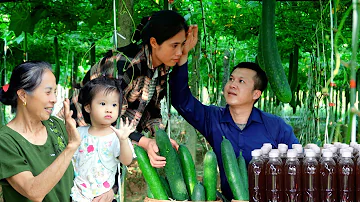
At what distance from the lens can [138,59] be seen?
2797 mm

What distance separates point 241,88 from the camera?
3100 mm

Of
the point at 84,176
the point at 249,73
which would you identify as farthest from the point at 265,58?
the point at 84,176

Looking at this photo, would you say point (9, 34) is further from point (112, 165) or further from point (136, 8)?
point (112, 165)

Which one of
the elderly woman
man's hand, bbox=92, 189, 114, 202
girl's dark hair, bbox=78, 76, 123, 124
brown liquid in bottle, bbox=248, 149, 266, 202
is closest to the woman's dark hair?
the elderly woman

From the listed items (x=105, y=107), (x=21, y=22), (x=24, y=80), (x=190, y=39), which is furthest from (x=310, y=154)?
(x=21, y=22)

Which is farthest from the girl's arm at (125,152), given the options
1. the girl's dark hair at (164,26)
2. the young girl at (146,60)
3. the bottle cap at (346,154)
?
the bottle cap at (346,154)

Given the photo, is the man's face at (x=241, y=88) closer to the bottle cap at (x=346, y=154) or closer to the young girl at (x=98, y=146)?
the young girl at (x=98, y=146)

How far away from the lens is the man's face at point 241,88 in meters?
3.10

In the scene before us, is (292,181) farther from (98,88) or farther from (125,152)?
(98,88)

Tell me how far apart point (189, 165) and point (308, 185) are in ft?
2.08

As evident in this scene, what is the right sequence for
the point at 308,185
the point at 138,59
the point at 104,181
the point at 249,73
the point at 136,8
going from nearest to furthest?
the point at 308,185 < the point at 104,181 < the point at 138,59 < the point at 249,73 < the point at 136,8

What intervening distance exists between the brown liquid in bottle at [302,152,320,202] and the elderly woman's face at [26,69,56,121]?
3.60 ft

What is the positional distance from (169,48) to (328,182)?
1.18 m

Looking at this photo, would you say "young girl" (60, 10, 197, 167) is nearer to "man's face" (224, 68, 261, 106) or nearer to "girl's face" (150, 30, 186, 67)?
"girl's face" (150, 30, 186, 67)
